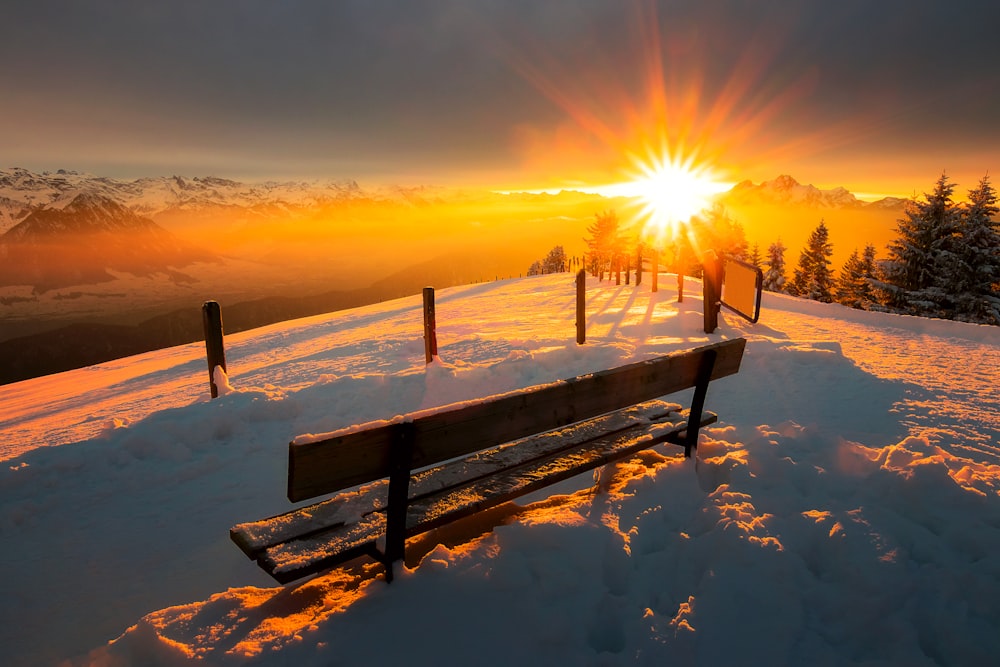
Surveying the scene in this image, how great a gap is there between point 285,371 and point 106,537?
7424 mm

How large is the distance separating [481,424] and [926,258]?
3524cm

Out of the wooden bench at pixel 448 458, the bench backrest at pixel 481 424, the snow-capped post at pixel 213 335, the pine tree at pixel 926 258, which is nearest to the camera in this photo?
the bench backrest at pixel 481 424

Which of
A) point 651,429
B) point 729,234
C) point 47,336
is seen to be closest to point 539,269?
point 729,234

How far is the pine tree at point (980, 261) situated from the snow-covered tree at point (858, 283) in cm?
545

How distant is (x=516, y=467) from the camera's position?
3984mm

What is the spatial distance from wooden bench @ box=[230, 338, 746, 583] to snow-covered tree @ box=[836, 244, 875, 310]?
3519 cm

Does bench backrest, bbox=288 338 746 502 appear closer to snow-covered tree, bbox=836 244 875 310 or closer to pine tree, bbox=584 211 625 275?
snow-covered tree, bbox=836 244 875 310

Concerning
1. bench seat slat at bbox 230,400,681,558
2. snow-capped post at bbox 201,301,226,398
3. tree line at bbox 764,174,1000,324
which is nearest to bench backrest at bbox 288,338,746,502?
bench seat slat at bbox 230,400,681,558

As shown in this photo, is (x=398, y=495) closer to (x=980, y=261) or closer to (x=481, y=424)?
(x=481, y=424)

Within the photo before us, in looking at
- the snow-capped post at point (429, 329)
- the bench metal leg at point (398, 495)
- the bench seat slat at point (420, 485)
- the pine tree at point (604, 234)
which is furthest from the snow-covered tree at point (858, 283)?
the bench metal leg at point (398, 495)

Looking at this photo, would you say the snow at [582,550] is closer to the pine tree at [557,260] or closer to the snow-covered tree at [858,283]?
the snow-covered tree at [858,283]

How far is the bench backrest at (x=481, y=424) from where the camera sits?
102 inches

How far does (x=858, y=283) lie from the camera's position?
37.6 meters

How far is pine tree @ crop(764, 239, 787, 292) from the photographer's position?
54.4 meters
